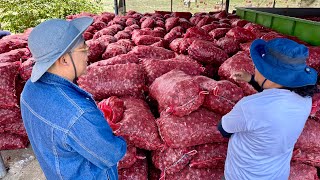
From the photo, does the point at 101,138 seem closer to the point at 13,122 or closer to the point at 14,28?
the point at 13,122

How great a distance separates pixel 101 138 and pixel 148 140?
83 centimetres

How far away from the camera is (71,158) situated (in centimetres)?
121

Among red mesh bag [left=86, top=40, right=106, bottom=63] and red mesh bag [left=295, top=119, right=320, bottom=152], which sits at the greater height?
red mesh bag [left=86, top=40, right=106, bottom=63]

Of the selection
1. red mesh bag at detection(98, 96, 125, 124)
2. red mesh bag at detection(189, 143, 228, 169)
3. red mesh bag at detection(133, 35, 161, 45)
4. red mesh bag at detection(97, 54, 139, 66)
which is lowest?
red mesh bag at detection(189, 143, 228, 169)

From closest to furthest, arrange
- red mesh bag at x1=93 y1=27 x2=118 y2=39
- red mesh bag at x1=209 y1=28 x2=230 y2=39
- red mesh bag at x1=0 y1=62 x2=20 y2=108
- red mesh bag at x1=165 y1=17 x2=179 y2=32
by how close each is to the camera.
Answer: red mesh bag at x1=0 y1=62 x2=20 y2=108, red mesh bag at x1=209 y1=28 x2=230 y2=39, red mesh bag at x1=93 y1=27 x2=118 y2=39, red mesh bag at x1=165 y1=17 x2=179 y2=32

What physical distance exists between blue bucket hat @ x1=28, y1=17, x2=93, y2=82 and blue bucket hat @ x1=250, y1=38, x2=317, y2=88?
1.00 meters

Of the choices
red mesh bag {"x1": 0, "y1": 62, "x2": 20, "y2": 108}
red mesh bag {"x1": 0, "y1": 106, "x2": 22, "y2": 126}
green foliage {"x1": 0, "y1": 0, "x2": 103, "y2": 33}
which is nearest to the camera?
red mesh bag {"x1": 0, "y1": 62, "x2": 20, "y2": 108}

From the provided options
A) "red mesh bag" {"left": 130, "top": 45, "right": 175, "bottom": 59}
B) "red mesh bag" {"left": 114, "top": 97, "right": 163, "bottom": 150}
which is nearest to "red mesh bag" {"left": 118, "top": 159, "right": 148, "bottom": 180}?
"red mesh bag" {"left": 114, "top": 97, "right": 163, "bottom": 150}

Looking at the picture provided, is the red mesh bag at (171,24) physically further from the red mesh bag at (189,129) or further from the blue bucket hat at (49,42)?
the blue bucket hat at (49,42)

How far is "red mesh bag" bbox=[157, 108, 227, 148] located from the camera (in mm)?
1876

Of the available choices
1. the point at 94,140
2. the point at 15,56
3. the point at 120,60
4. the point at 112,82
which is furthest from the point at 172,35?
the point at 94,140

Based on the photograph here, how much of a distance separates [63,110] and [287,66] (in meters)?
1.12

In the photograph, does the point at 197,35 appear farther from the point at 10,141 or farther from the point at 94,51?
the point at 10,141

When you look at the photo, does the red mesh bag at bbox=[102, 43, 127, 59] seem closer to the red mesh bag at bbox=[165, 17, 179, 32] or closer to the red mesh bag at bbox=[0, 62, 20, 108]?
the red mesh bag at bbox=[0, 62, 20, 108]
